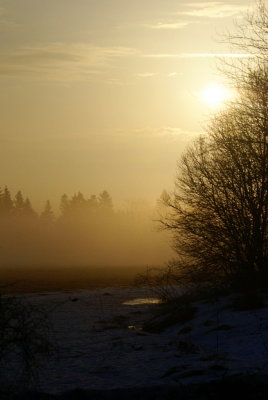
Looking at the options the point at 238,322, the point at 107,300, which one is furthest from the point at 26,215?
the point at 238,322

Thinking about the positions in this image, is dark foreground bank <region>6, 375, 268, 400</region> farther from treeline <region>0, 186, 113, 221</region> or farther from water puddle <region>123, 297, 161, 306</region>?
treeline <region>0, 186, 113, 221</region>

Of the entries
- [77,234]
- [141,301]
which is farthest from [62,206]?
[141,301]

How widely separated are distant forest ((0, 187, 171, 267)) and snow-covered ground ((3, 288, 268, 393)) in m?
90.6

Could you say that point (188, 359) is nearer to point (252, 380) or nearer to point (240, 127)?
point (252, 380)

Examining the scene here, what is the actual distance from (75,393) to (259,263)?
50.4 feet

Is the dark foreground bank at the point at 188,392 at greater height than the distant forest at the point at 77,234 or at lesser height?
lesser

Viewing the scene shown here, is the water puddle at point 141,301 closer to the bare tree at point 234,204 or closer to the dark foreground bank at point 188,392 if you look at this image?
the bare tree at point 234,204

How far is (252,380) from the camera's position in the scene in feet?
34.4

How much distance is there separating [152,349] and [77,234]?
120 meters

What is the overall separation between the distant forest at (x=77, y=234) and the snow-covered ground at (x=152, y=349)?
9056 cm

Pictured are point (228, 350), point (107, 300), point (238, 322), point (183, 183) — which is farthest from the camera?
point (107, 300)

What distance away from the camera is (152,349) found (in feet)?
50.3

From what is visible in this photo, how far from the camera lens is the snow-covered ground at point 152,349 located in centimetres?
1165

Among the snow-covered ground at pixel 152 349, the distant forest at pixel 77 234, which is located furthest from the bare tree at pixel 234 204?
the distant forest at pixel 77 234
